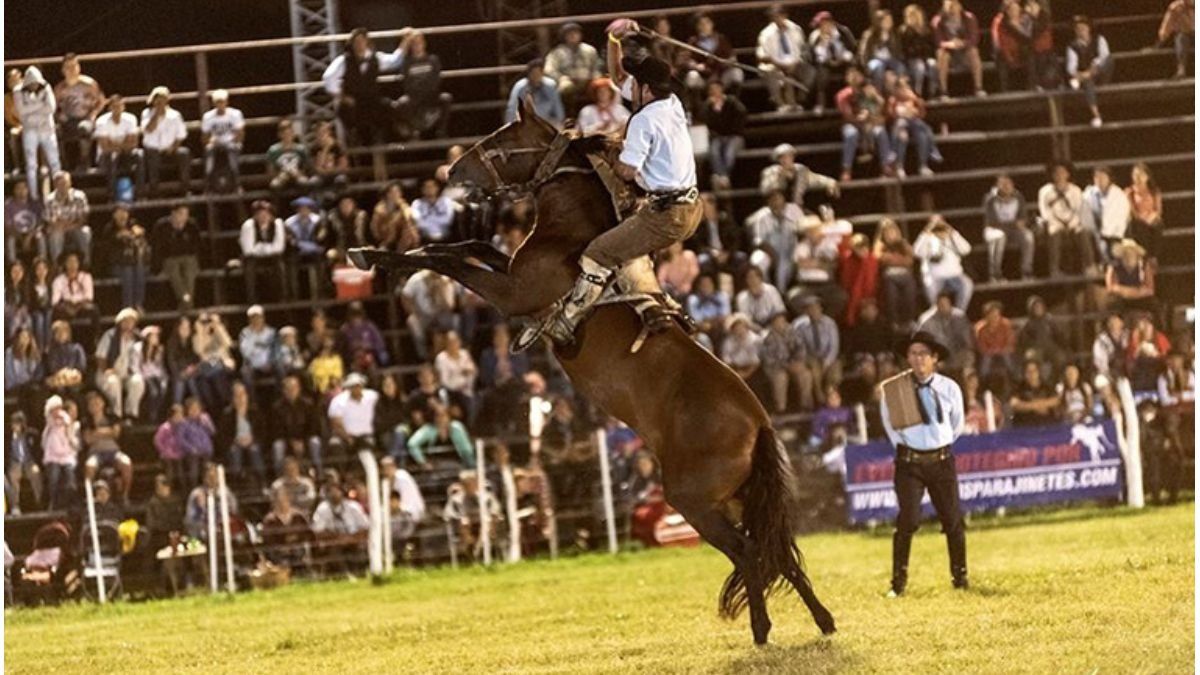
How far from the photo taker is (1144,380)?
10836 millimetres

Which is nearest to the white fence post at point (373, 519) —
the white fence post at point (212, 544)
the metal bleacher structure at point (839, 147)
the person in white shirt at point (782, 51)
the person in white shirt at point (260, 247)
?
the metal bleacher structure at point (839, 147)

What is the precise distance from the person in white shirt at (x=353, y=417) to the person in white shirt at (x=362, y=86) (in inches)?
53.0

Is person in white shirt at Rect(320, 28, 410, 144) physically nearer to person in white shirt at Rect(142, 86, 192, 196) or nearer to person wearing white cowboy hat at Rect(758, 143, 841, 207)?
person in white shirt at Rect(142, 86, 192, 196)

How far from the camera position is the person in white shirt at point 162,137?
9.64 metres

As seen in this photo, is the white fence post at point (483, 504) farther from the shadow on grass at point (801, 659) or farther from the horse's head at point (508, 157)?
the shadow on grass at point (801, 659)

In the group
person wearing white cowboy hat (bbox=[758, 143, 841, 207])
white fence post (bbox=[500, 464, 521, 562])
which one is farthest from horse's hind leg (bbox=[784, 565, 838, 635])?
person wearing white cowboy hat (bbox=[758, 143, 841, 207])

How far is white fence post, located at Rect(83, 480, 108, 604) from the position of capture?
33.0 ft

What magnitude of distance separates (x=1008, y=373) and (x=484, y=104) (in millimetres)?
3395

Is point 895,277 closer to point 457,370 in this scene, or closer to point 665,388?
point 457,370

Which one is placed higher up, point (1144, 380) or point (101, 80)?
point (101, 80)

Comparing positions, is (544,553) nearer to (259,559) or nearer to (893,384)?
(259,559)

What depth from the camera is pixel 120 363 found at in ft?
33.5

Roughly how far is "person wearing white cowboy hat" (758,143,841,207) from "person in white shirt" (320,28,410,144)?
7.01 feet

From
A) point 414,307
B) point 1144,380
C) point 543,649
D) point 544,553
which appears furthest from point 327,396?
point 1144,380
